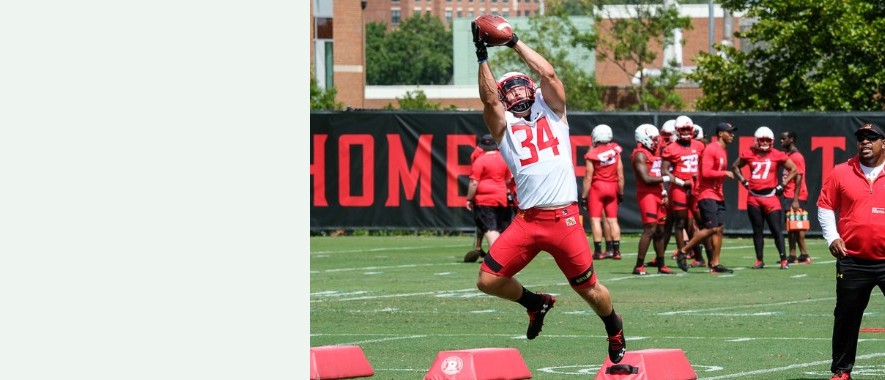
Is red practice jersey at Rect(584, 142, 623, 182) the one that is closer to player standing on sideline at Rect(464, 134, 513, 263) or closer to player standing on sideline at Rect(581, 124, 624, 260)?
player standing on sideline at Rect(581, 124, 624, 260)

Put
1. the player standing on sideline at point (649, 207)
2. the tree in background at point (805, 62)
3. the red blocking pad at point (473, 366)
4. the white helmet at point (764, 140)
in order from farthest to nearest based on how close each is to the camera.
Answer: the tree in background at point (805, 62)
the white helmet at point (764, 140)
the player standing on sideline at point (649, 207)
the red blocking pad at point (473, 366)

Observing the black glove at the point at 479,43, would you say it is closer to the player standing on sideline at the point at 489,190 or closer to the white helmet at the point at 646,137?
the white helmet at the point at 646,137

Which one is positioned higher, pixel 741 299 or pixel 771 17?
pixel 771 17

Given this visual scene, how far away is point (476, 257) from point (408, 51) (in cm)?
14474

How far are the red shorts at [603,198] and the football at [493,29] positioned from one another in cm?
1286

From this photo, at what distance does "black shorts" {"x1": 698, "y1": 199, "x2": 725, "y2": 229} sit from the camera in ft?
64.5

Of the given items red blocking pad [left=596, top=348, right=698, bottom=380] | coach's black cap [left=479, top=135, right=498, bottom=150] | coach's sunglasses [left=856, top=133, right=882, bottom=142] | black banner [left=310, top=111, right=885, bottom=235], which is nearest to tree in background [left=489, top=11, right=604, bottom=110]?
black banner [left=310, top=111, right=885, bottom=235]

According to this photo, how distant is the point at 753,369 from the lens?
1070cm

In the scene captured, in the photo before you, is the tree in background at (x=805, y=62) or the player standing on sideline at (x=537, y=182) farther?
the tree in background at (x=805, y=62)

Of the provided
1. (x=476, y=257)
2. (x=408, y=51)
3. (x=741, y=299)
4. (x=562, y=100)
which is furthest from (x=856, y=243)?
(x=408, y=51)

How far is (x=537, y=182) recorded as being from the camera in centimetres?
987

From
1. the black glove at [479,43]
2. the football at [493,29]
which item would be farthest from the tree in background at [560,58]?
the football at [493,29]

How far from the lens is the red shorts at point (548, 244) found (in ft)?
32.2

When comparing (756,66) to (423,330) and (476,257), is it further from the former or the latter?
(423,330)
